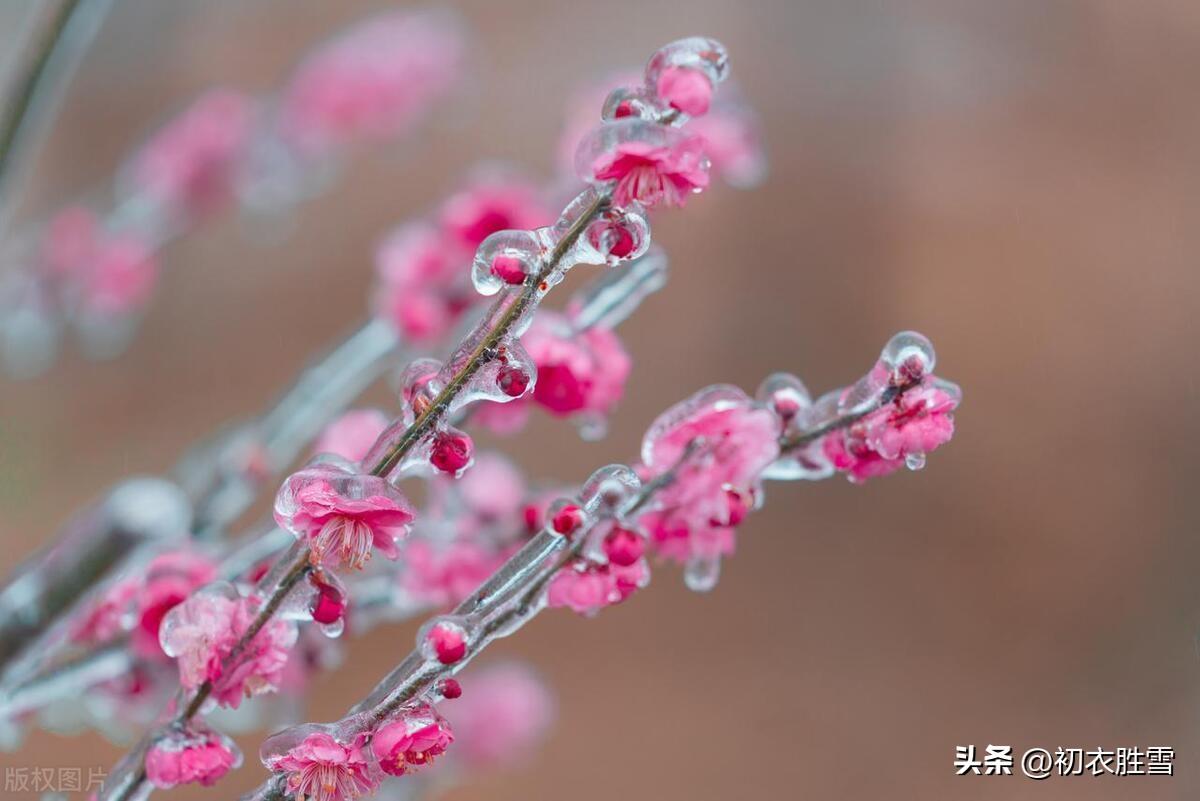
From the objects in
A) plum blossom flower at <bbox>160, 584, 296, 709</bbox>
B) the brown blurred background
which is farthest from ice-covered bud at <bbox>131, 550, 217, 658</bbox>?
the brown blurred background

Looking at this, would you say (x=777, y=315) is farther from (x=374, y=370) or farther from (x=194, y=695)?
(x=194, y=695)

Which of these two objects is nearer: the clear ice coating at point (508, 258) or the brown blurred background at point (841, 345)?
the clear ice coating at point (508, 258)

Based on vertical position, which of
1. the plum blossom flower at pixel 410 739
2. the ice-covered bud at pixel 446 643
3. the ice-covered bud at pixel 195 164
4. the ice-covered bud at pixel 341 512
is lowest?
the plum blossom flower at pixel 410 739

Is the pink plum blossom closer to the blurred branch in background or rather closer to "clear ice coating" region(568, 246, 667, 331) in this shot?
"clear ice coating" region(568, 246, 667, 331)

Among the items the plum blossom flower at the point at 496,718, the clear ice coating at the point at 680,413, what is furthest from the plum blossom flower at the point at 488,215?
the plum blossom flower at the point at 496,718

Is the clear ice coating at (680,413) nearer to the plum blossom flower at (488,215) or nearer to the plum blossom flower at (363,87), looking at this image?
the plum blossom flower at (488,215)

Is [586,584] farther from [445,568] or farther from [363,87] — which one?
[363,87]
